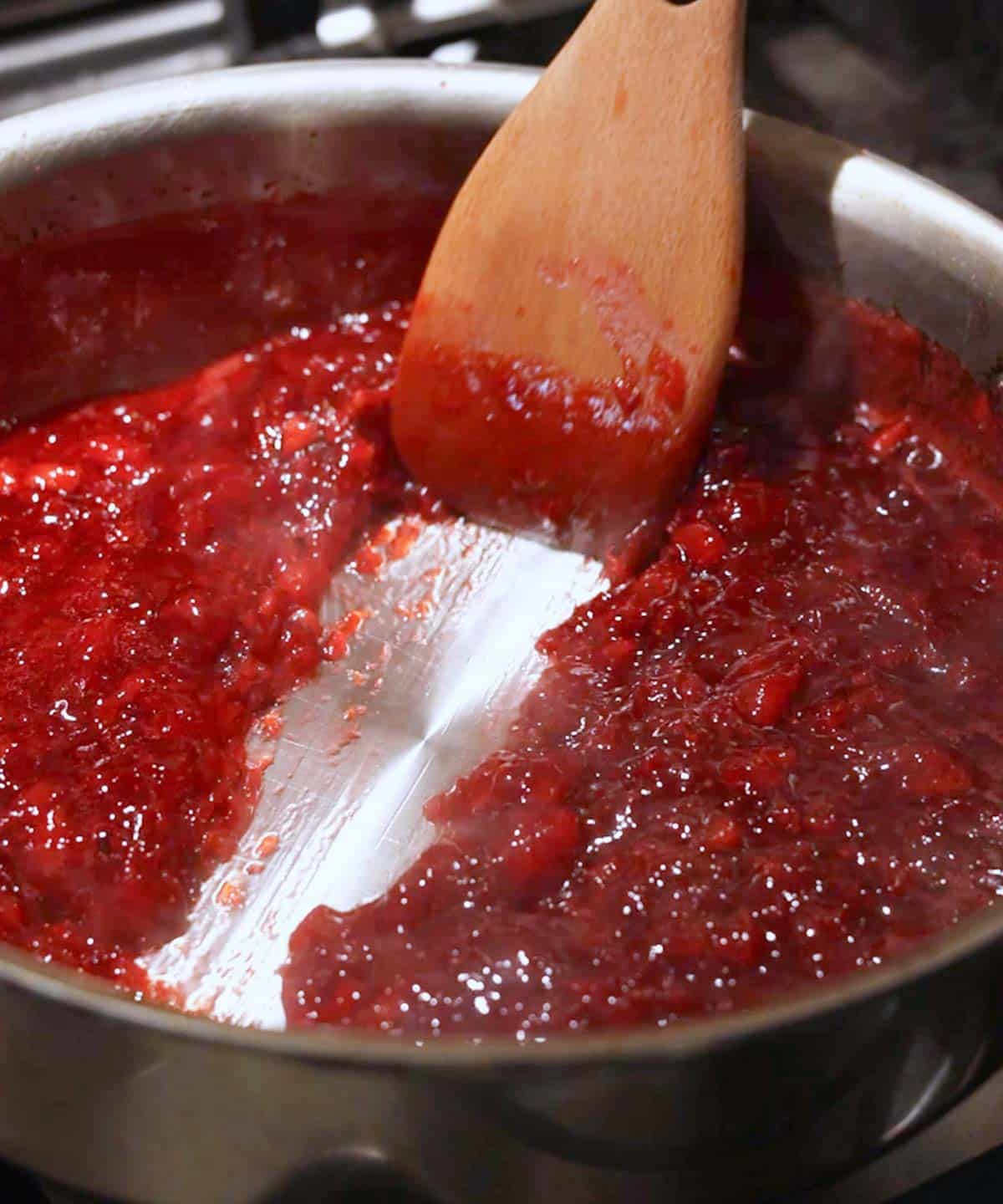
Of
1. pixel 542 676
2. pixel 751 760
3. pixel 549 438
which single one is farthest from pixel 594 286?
pixel 751 760

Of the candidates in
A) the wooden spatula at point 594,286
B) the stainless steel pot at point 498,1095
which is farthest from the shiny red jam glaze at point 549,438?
the stainless steel pot at point 498,1095

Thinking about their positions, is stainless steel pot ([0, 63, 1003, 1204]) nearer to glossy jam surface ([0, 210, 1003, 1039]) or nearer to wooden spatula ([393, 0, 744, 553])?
glossy jam surface ([0, 210, 1003, 1039])

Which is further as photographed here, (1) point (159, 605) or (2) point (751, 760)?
(1) point (159, 605)

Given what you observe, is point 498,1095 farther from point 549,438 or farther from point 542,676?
point 549,438

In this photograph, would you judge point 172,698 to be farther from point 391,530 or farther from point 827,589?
point 827,589

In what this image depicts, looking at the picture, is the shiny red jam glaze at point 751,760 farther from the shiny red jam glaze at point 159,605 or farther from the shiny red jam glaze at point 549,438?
the shiny red jam glaze at point 159,605
